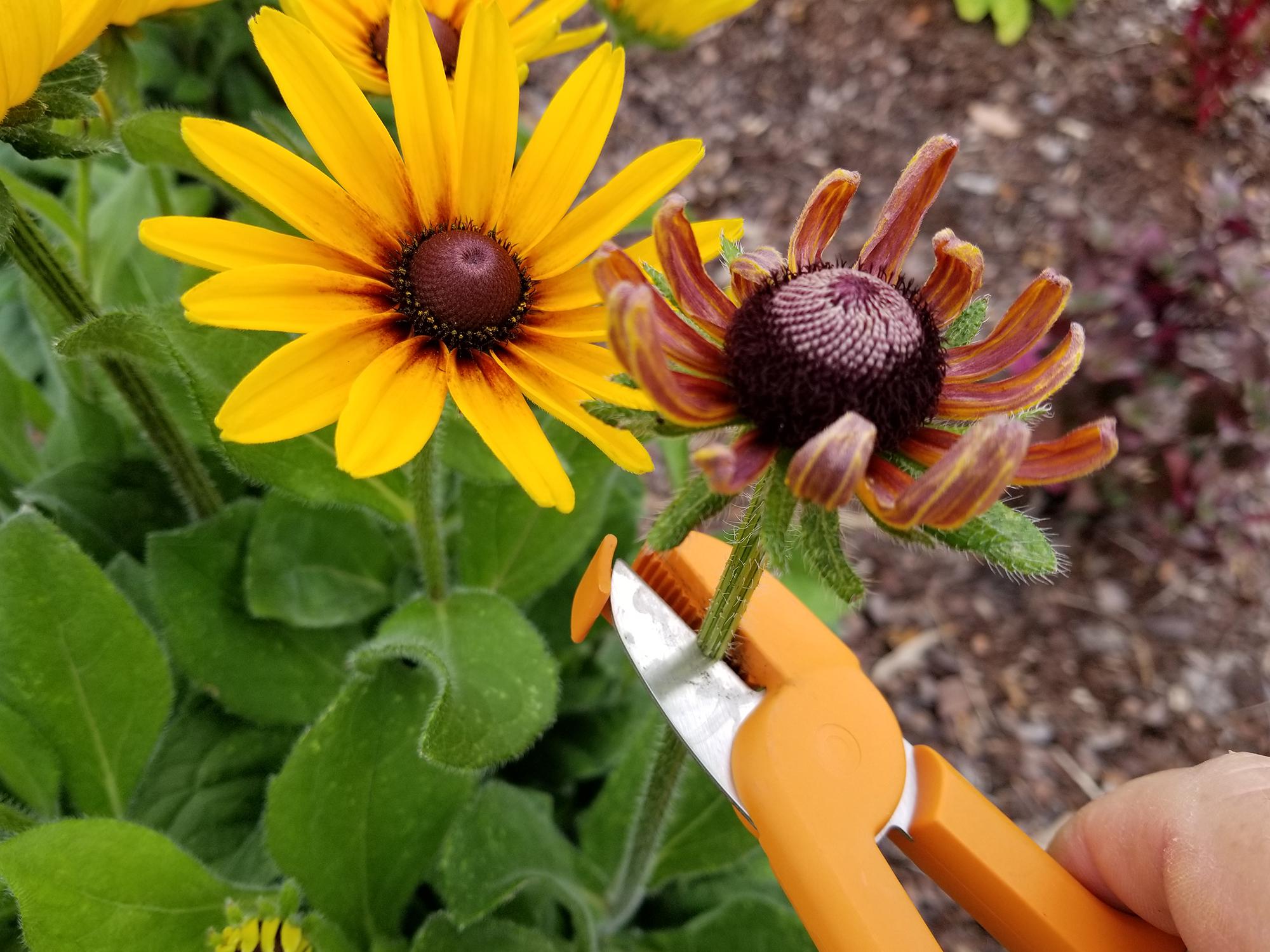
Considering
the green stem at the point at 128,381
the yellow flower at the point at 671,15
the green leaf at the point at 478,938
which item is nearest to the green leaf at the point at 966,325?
the yellow flower at the point at 671,15

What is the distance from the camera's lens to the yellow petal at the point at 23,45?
0.75 metres

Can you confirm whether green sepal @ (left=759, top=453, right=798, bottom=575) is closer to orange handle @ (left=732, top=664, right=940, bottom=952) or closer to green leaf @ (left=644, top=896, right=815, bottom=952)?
orange handle @ (left=732, top=664, right=940, bottom=952)

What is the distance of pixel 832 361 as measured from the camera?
2.35 feet

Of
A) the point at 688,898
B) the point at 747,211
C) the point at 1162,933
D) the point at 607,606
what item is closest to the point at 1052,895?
the point at 1162,933

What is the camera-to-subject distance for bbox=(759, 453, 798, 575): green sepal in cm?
67

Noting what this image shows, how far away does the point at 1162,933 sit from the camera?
0.97 metres

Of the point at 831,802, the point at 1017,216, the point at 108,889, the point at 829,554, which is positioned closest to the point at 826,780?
the point at 831,802

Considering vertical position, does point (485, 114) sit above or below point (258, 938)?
above

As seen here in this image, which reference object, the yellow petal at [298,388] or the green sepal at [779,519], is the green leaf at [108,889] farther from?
the green sepal at [779,519]

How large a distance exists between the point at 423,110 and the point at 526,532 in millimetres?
730

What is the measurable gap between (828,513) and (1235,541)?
6.46 ft

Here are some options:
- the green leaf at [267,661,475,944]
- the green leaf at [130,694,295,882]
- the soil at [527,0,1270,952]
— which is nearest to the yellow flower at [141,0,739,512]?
the green leaf at [267,661,475,944]

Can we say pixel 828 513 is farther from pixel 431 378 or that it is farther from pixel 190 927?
pixel 190 927

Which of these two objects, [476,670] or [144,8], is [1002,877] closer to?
[476,670]
